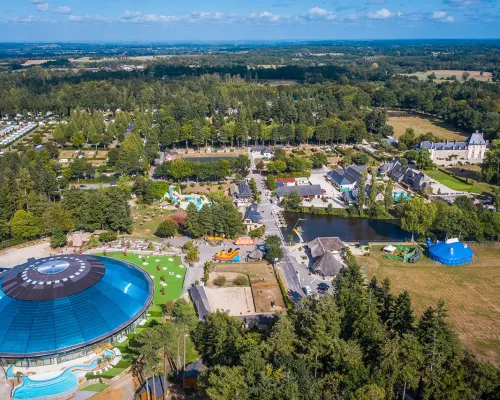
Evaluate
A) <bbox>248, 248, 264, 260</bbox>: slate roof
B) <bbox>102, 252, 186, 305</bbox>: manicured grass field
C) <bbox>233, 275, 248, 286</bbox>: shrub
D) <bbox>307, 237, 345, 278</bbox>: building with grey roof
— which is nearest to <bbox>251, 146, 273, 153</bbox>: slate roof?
<bbox>307, 237, 345, 278</bbox>: building with grey roof

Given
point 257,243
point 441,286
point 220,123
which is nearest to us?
point 441,286

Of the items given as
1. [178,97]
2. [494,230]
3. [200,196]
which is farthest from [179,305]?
[178,97]

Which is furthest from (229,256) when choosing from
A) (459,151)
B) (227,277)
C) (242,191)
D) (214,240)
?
(459,151)

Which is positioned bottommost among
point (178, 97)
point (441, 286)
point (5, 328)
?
point (441, 286)

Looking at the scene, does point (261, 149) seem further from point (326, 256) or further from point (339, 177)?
point (326, 256)

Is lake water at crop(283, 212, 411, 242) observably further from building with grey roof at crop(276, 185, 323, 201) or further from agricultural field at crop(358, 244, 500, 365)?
building with grey roof at crop(276, 185, 323, 201)

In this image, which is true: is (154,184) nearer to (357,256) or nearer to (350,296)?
(357,256)
